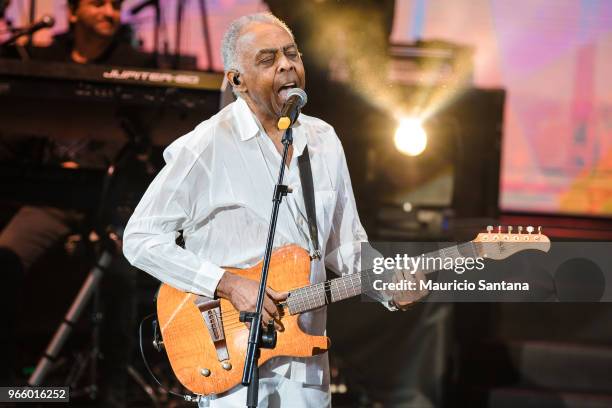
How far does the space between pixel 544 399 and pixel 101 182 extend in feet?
10.6

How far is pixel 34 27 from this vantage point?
5309mm

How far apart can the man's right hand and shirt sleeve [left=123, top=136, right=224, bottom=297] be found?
0.04 m

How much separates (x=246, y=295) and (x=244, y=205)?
0.34 meters

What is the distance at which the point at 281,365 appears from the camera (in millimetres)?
3115

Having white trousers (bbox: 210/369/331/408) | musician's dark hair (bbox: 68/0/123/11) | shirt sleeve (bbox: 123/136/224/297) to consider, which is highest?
musician's dark hair (bbox: 68/0/123/11)

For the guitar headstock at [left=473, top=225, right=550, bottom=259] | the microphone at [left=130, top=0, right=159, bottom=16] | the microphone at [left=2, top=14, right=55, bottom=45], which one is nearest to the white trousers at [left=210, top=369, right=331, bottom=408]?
the guitar headstock at [left=473, top=225, right=550, bottom=259]

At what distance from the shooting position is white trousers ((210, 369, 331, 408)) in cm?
308

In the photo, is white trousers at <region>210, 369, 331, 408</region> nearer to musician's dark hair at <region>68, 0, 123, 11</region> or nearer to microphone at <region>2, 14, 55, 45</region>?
microphone at <region>2, 14, 55, 45</region>

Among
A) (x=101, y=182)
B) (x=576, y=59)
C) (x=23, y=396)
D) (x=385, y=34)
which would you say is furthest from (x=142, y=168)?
(x=576, y=59)

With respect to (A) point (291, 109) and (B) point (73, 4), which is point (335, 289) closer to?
(A) point (291, 109)

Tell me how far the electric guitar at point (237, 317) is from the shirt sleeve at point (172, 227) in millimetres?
130

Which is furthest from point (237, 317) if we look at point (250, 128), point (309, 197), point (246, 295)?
point (250, 128)

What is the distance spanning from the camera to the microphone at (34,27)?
5.22m

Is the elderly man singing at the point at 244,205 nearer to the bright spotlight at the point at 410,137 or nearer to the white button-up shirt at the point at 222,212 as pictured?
the white button-up shirt at the point at 222,212
